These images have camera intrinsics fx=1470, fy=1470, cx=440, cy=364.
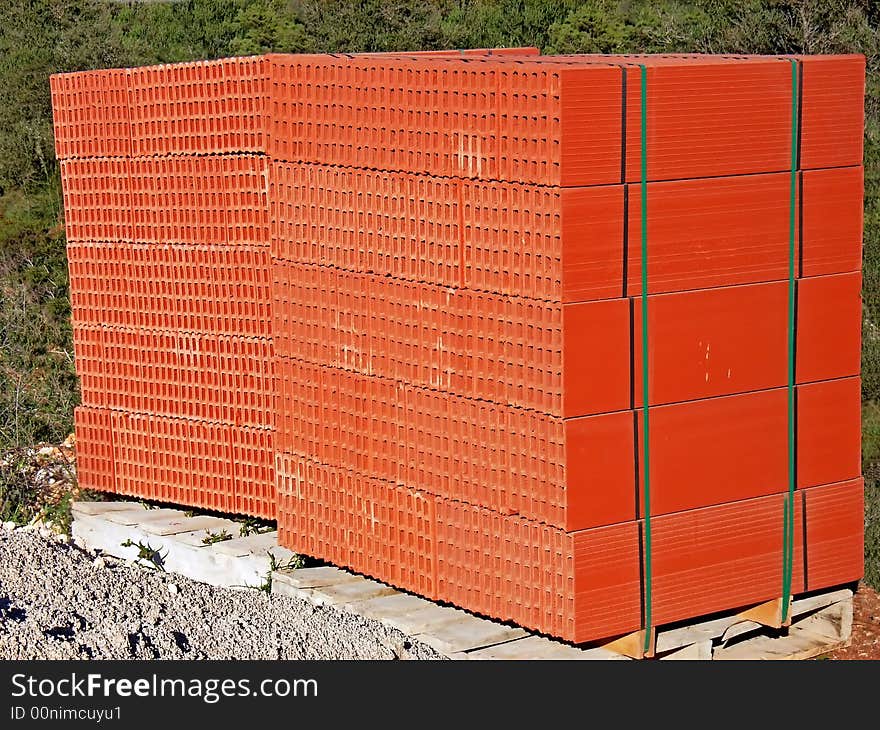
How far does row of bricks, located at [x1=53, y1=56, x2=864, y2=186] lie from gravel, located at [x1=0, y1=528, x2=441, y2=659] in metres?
2.03

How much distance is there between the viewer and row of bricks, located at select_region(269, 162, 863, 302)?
18.7ft

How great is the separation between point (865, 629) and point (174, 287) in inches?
162

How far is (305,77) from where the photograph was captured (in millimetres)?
6855

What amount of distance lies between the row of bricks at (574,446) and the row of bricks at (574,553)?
0.07 metres

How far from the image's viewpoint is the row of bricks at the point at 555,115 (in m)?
5.66

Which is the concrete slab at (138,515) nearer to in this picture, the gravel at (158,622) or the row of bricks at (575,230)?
the gravel at (158,622)

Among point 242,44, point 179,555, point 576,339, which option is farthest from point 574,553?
point 242,44

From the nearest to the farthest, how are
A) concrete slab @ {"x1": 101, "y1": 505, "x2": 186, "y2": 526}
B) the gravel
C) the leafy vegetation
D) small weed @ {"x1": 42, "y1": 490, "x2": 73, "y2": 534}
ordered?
the gravel → concrete slab @ {"x1": 101, "y1": 505, "x2": 186, "y2": 526} → small weed @ {"x1": 42, "y1": 490, "x2": 73, "y2": 534} → the leafy vegetation

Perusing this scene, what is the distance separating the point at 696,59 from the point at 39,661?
3667 mm

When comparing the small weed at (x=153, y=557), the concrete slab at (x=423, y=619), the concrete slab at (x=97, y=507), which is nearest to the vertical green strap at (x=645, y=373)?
the concrete slab at (x=423, y=619)

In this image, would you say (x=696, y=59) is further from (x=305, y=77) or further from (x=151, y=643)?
(x=151, y=643)

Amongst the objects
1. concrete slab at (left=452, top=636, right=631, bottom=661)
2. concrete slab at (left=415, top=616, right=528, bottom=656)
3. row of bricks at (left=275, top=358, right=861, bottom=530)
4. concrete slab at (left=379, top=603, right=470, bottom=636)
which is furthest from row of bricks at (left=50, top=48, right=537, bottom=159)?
concrete slab at (left=452, top=636, right=631, bottom=661)

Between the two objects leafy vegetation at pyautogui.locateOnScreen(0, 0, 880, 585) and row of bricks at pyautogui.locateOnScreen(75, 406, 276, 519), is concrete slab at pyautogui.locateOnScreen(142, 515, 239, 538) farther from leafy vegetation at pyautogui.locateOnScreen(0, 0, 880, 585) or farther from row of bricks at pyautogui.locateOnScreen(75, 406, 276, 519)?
leafy vegetation at pyautogui.locateOnScreen(0, 0, 880, 585)

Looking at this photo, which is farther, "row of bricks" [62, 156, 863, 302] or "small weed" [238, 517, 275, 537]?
"small weed" [238, 517, 275, 537]
